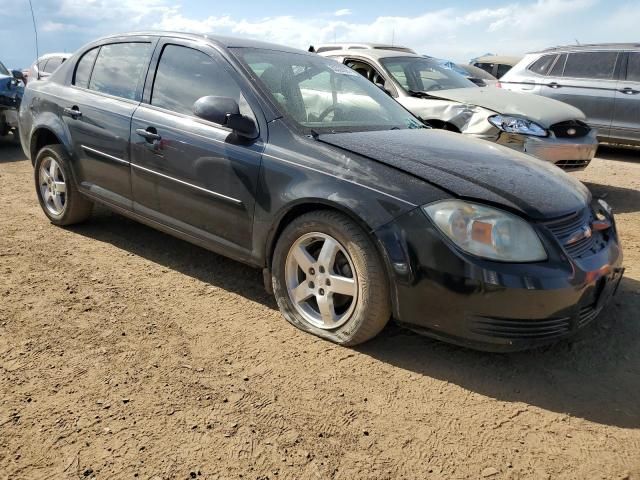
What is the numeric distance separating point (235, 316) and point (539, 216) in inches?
69.1

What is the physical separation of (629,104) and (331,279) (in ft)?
24.4

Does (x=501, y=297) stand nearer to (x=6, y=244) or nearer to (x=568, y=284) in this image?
(x=568, y=284)

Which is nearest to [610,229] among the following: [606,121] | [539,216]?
[539,216]

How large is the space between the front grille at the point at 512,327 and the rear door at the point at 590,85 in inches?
279

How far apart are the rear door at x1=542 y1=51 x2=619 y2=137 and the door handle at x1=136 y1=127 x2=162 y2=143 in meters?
7.09

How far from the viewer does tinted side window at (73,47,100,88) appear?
4340 mm

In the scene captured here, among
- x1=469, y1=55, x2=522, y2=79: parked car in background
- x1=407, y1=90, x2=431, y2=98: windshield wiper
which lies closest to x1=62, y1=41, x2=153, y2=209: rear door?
x1=407, y1=90, x2=431, y2=98: windshield wiper

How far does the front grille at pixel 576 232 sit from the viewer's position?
8.73 ft

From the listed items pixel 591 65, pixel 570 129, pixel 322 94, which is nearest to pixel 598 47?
pixel 591 65

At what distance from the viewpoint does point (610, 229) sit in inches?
124

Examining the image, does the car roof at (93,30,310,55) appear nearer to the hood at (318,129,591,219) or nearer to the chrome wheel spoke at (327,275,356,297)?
the hood at (318,129,591,219)

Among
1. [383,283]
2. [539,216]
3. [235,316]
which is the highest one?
[539,216]

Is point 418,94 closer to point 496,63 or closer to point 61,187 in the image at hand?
point 61,187

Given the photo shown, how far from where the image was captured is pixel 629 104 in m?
8.30
